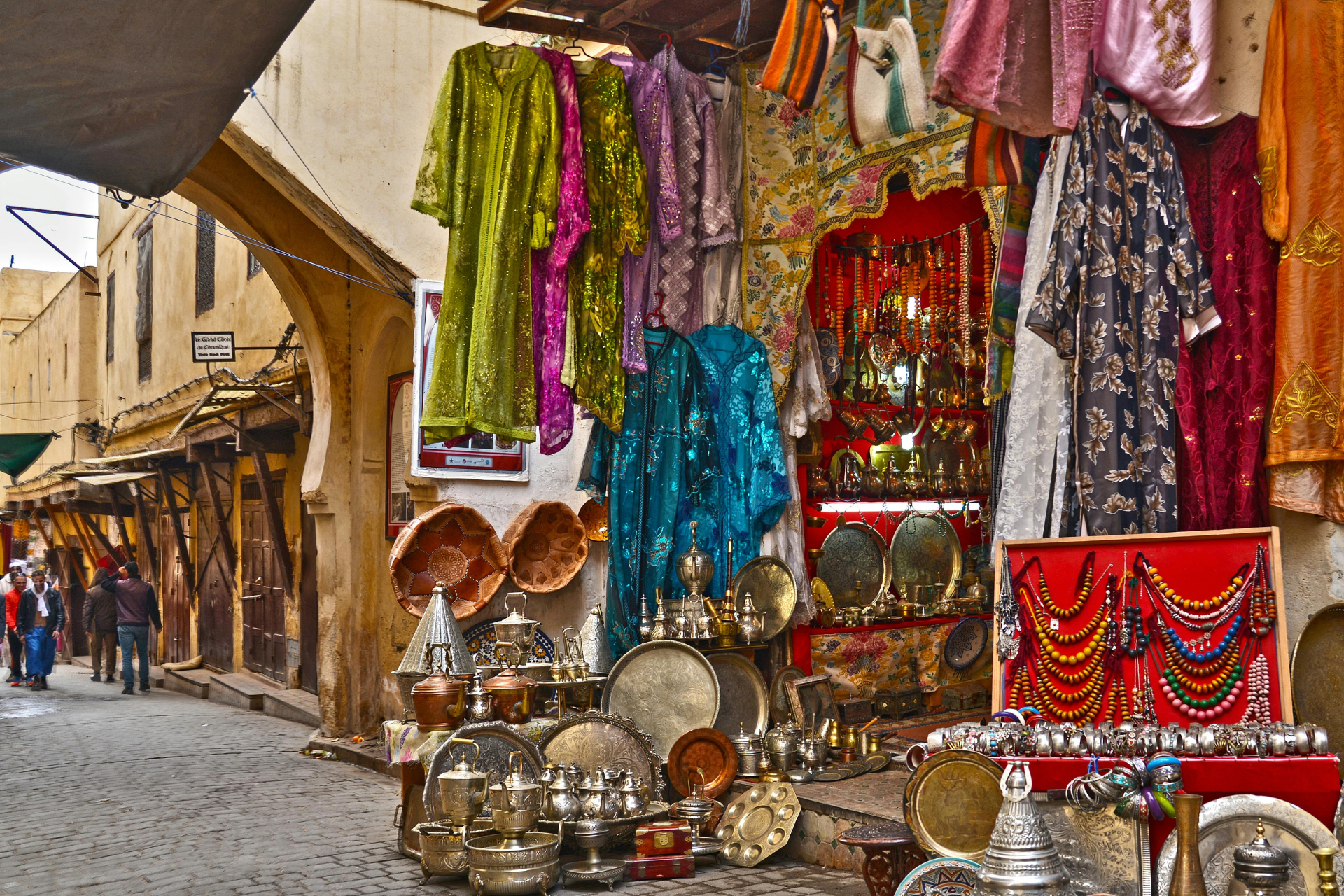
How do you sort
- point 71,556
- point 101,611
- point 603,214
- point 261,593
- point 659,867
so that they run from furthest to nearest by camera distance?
1. point 71,556
2. point 101,611
3. point 261,593
4. point 603,214
5. point 659,867

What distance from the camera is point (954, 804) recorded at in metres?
3.85

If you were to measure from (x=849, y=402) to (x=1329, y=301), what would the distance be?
177 inches

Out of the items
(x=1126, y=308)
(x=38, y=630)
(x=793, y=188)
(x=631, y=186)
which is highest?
(x=793, y=188)

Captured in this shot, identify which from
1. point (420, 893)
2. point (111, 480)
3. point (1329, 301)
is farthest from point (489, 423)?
point (111, 480)

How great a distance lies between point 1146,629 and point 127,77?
3.86 metres

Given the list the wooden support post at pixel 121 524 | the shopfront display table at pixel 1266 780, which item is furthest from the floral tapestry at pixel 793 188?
the wooden support post at pixel 121 524

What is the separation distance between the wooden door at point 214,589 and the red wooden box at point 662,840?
10.7 meters

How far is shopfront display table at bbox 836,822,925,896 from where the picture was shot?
13.0 feet

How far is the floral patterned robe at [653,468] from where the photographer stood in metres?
6.60

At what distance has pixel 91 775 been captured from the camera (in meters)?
8.66

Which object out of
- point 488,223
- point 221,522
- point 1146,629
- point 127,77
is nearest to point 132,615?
point 221,522

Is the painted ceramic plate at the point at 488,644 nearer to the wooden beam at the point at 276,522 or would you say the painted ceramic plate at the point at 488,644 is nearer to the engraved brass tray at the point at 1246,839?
the wooden beam at the point at 276,522

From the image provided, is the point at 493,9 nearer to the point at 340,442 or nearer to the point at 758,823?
the point at 758,823

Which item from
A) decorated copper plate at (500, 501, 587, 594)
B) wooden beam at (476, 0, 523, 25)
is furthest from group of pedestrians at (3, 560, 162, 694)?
wooden beam at (476, 0, 523, 25)
